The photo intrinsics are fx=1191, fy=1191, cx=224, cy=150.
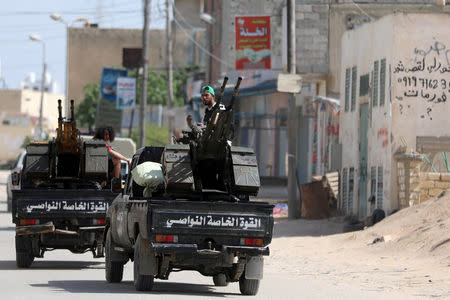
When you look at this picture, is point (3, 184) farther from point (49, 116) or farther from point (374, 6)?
point (49, 116)

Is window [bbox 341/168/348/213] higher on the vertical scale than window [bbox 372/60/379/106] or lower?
lower

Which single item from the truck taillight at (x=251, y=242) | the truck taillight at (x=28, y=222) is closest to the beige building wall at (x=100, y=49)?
the truck taillight at (x=28, y=222)

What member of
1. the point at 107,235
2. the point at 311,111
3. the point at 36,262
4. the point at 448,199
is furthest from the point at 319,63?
the point at 107,235

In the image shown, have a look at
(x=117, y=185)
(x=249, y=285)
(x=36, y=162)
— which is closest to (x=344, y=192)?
(x=36, y=162)

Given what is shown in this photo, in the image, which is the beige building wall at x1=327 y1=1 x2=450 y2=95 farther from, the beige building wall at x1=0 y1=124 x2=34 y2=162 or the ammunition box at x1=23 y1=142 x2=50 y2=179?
the beige building wall at x1=0 y1=124 x2=34 y2=162

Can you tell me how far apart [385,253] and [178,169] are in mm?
8227

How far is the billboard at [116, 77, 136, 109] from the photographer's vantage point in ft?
200

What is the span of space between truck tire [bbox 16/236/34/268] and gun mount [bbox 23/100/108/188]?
150cm

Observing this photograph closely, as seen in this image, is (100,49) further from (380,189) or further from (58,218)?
(58,218)

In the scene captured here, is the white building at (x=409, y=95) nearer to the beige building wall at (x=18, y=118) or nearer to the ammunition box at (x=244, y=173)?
the ammunition box at (x=244, y=173)

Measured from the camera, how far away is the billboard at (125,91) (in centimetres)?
6100

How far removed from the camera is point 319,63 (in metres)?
42.2

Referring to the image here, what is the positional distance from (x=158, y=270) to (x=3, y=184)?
149 ft

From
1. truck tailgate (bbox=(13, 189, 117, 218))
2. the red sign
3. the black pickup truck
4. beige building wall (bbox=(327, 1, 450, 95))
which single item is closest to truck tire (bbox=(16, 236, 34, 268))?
the black pickup truck
